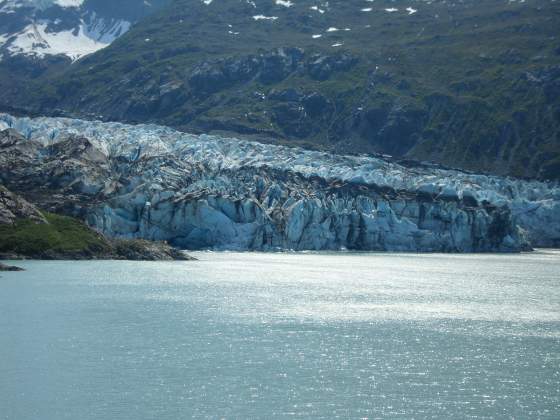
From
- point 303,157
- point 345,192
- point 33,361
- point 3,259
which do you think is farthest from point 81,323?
point 303,157

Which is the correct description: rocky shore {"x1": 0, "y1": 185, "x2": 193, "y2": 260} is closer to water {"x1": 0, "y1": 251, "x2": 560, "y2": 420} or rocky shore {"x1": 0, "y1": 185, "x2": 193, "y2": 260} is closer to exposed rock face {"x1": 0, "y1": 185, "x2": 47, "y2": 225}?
exposed rock face {"x1": 0, "y1": 185, "x2": 47, "y2": 225}

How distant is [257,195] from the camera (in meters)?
105

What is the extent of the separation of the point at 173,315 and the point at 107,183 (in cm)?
5396

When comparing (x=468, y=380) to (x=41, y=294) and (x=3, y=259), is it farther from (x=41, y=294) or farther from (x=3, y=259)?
(x=3, y=259)

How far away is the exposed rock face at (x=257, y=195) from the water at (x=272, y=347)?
25616 mm

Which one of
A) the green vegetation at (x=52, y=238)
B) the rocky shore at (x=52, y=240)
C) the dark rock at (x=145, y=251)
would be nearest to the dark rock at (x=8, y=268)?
the rocky shore at (x=52, y=240)

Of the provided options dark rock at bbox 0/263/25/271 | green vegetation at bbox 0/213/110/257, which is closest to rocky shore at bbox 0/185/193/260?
green vegetation at bbox 0/213/110/257

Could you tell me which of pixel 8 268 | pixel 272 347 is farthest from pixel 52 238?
pixel 272 347

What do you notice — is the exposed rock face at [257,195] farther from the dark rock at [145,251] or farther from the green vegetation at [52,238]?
the green vegetation at [52,238]

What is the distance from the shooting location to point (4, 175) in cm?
9800

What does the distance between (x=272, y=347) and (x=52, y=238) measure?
1812 inches

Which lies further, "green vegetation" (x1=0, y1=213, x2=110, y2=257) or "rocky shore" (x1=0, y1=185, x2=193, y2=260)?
"rocky shore" (x1=0, y1=185, x2=193, y2=260)

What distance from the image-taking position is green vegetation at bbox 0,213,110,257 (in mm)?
75250

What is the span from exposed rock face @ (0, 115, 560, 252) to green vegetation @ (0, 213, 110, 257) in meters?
8.76
